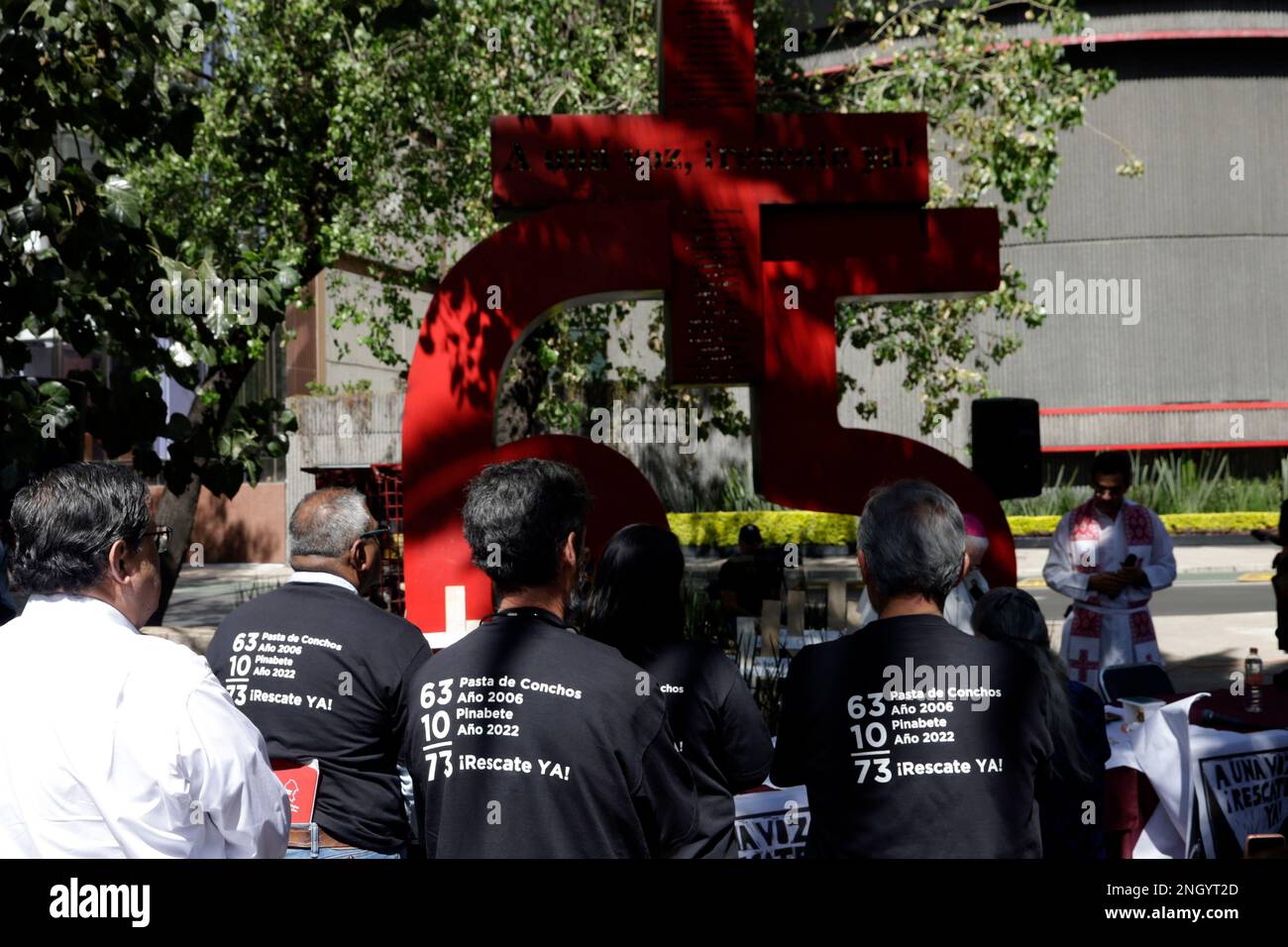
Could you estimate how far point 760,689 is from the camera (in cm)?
683

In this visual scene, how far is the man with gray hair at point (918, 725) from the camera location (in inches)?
104

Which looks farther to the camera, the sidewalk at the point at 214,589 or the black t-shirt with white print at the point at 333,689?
the sidewalk at the point at 214,589

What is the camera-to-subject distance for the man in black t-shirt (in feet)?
8.05

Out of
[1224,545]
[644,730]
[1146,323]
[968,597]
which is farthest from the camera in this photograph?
[1146,323]

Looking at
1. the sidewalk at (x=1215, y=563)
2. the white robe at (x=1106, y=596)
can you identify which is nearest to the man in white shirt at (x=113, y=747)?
the white robe at (x=1106, y=596)

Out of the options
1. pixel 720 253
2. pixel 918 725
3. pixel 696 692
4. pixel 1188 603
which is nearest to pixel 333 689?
pixel 696 692

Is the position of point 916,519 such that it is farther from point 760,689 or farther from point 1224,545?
point 1224,545

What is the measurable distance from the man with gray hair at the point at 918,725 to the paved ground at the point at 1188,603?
715 cm

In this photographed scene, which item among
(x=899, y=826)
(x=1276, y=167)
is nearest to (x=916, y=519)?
(x=899, y=826)

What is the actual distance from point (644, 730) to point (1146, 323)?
27630 mm

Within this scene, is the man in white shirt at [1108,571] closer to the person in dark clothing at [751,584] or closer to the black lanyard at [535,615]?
the person in dark clothing at [751,584]

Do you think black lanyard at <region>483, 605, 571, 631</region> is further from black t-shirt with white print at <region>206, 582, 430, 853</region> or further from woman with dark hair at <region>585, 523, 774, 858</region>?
black t-shirt with white print at <region>206, 582, 430, 853</region>

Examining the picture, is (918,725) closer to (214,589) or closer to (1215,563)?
(214,589)

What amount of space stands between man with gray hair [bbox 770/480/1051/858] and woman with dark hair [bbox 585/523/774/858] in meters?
0.44
